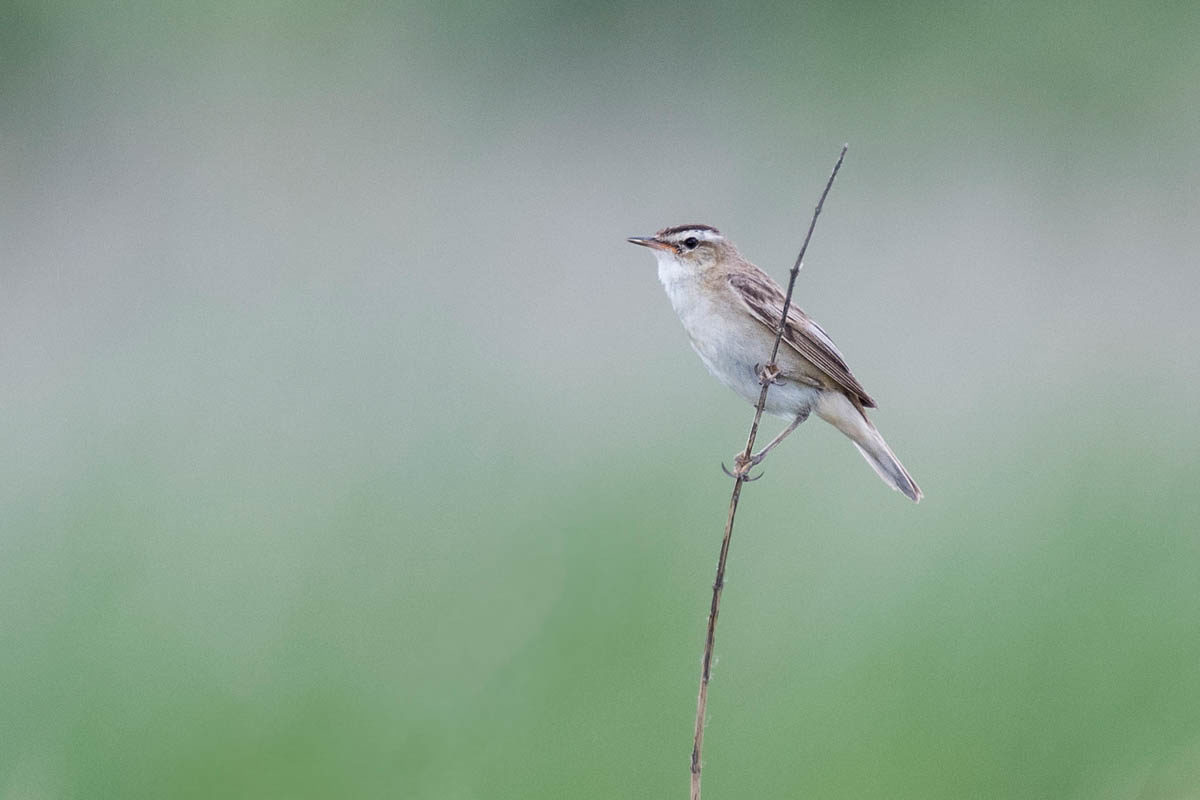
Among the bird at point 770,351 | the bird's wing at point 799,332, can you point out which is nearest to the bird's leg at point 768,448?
the bird at point 770,351

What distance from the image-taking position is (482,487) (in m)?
4.62

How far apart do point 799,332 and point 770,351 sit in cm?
Result: 9

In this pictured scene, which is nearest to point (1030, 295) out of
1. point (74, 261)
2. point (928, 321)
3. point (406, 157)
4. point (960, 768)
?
point (928, 321)

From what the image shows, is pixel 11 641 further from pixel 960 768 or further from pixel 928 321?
pixel 928 321

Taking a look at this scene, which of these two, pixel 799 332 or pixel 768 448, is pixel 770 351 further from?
pixel 768 448

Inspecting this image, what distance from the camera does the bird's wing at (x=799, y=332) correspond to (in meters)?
3.33

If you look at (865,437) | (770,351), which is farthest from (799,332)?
(865,437)

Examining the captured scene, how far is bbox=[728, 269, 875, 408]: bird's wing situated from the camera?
3.33 metres

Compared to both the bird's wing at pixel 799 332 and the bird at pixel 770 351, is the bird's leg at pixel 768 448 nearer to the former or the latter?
the bird at pixel 770 351

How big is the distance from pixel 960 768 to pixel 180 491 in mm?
2718

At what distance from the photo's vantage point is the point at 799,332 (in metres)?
3.36

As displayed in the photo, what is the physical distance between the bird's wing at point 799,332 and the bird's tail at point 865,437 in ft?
0.13

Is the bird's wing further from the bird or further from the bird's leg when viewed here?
the bird's leg

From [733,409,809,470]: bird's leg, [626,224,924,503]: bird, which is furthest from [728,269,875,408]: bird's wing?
[733,409,809,470]: bird's leg
